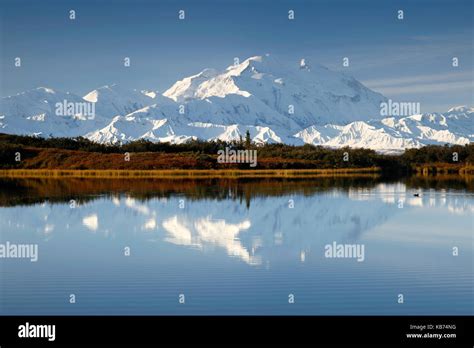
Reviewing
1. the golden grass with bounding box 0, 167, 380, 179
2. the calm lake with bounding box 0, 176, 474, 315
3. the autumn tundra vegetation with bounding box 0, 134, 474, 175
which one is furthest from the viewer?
the autumn tundra vegetation with bounding box 0, 134, 474, 175

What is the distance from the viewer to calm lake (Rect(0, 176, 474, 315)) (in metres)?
14.8

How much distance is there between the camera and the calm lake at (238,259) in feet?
48.6

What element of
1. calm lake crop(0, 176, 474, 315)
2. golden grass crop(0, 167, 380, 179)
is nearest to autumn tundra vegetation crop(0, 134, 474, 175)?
golden grass crop(0, 167, 380, 179)

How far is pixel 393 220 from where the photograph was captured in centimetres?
2919

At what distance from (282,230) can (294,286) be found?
10049 mm
